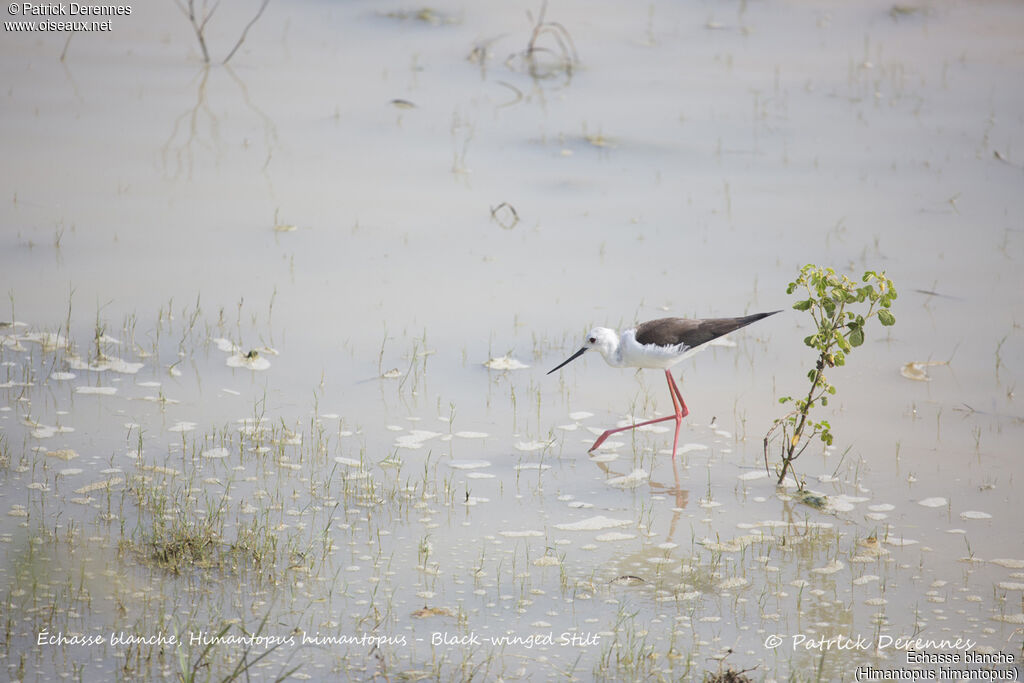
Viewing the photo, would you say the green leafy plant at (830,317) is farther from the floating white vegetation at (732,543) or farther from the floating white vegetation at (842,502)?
the floating white vegetation at (732,543)

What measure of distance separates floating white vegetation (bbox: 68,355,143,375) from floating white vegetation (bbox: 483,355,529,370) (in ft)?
9.08

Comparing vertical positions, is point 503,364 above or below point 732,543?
above

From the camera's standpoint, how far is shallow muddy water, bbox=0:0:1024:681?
5535 mm

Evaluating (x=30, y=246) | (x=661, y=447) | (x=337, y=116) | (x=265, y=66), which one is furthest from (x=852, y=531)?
(x=265, y=66)

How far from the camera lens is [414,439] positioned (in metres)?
7.79

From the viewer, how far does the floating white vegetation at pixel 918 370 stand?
9.23 metres

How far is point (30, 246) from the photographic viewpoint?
429 inches

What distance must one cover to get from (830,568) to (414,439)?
2980mm

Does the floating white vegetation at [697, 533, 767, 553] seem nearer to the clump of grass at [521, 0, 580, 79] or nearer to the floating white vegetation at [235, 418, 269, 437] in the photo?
the floating white vegetation at [235, 418, 269, 437]

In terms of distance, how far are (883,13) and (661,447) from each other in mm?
16527

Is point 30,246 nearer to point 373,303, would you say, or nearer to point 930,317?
point 373,303

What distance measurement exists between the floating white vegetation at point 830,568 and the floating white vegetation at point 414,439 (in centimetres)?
282

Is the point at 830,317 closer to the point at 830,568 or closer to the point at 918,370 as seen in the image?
the point at 830,568

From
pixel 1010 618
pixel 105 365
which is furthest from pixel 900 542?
pixel 105 365
